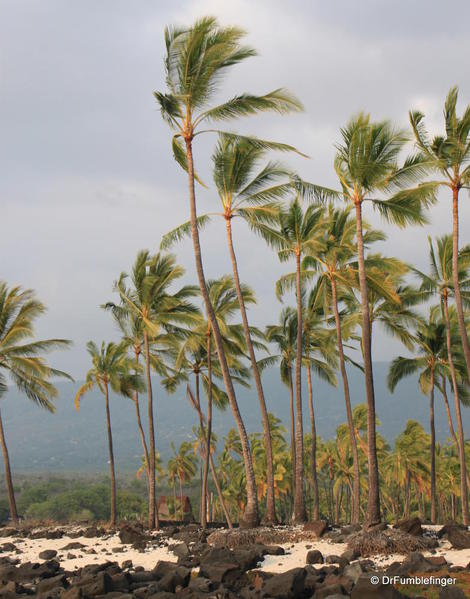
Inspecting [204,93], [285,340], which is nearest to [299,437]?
[285,340]

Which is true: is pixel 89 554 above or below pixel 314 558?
below

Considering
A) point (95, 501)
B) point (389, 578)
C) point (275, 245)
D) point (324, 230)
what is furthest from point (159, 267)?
point (95, 501)

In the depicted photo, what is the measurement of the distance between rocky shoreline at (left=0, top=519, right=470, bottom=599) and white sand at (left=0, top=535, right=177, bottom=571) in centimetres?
4

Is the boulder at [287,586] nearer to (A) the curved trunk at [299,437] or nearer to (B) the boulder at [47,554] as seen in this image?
(B) the boulder at [47,554]

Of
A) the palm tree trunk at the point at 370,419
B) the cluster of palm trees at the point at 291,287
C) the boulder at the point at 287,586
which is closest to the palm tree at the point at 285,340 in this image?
the cluster of palm trees at the point at 291,287

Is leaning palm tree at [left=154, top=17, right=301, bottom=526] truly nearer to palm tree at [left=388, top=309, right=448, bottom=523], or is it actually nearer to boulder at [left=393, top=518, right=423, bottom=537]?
boulder at [left=393, top=518, right=423, bottom=537]

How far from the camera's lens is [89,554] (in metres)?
19.1

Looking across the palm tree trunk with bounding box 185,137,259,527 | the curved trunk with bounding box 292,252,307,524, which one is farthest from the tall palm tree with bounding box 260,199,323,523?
the palm tree trunk with bounding box 185,137,259,527

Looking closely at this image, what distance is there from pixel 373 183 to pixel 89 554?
14.9 m

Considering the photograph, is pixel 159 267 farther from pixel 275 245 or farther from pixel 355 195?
pixel 355 195

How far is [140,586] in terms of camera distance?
14.2 meters

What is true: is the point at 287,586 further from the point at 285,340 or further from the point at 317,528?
the point at 285,340

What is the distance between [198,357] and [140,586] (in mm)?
19341

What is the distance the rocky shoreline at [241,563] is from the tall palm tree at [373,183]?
9.64 feet
